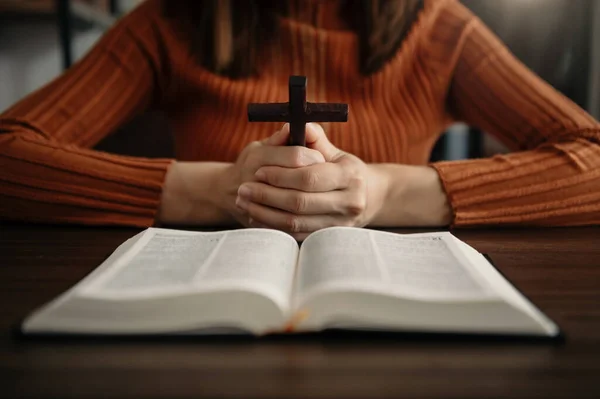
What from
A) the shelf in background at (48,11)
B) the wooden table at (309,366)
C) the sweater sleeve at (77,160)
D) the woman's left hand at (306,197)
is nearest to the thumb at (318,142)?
the woman's left hand at (306,197)

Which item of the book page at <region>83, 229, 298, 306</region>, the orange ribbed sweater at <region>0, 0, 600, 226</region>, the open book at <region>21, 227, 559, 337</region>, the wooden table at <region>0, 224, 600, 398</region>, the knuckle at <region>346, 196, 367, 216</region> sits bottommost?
the wooden table at <region>0, 224, 600, 398</region>

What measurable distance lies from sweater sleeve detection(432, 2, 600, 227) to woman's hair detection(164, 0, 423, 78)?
132mm

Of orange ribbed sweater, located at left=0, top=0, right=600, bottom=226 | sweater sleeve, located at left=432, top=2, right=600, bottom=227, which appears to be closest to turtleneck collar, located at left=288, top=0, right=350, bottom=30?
orange ribbed sweater, located at left=0, top=0, right=600, bottom=226

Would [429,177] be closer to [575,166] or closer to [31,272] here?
[575,166]

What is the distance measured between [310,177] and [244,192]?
8 cm

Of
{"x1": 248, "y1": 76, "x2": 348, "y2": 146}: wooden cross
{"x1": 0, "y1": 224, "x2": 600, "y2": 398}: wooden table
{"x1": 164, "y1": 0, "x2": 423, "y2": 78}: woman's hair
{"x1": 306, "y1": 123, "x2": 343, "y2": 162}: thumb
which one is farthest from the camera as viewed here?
{"x1": 164, "y1": 0, "x2": 423, "y2": 78}: woman's hair

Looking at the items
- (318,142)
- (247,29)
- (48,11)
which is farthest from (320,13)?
(48,11)

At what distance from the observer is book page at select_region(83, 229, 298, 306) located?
1.18ft

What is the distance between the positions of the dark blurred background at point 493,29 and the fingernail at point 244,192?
81 cm

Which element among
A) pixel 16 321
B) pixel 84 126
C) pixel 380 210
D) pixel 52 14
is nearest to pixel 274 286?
pixel 16 321

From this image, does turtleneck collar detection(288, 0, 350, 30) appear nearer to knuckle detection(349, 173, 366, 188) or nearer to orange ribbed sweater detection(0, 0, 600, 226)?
orange ribbed sweater detection(0, 0, 600, 226)

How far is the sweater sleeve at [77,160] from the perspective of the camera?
26.8 inches

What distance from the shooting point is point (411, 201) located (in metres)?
0.68

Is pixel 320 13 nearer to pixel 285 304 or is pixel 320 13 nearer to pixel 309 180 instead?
pixel 309 180
